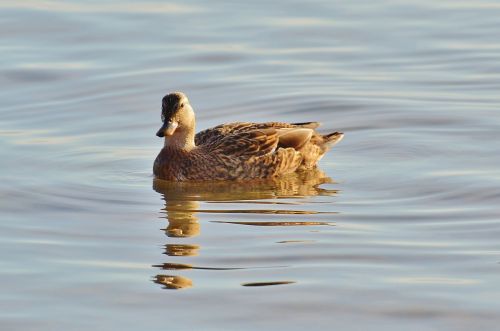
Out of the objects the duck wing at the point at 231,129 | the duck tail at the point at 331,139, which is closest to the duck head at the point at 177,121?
the duck wing at the point at 231,129

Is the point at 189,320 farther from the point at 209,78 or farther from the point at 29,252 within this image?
the point at 209,78

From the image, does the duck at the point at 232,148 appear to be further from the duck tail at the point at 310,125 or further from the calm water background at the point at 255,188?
the calm water background at the point at 255,188

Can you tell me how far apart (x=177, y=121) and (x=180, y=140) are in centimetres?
38

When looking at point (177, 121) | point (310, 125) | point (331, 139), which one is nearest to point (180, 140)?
point (177, 121)

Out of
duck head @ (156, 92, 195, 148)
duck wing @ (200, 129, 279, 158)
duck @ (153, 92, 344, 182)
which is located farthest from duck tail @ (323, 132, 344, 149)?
duck head @ (156, 92, 195, 148)

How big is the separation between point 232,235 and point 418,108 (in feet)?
16.6

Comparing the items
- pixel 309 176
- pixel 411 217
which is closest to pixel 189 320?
pixel 411 217

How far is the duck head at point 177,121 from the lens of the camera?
13.4 metres

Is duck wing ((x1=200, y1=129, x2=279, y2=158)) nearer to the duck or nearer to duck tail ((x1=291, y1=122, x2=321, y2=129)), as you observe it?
the duck

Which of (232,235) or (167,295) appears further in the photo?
(232,235)

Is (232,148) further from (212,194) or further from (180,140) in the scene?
(212,194)

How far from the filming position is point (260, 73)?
1678 cm

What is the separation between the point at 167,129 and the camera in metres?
13.3

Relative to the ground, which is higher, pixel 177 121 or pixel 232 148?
pixel 177 121
